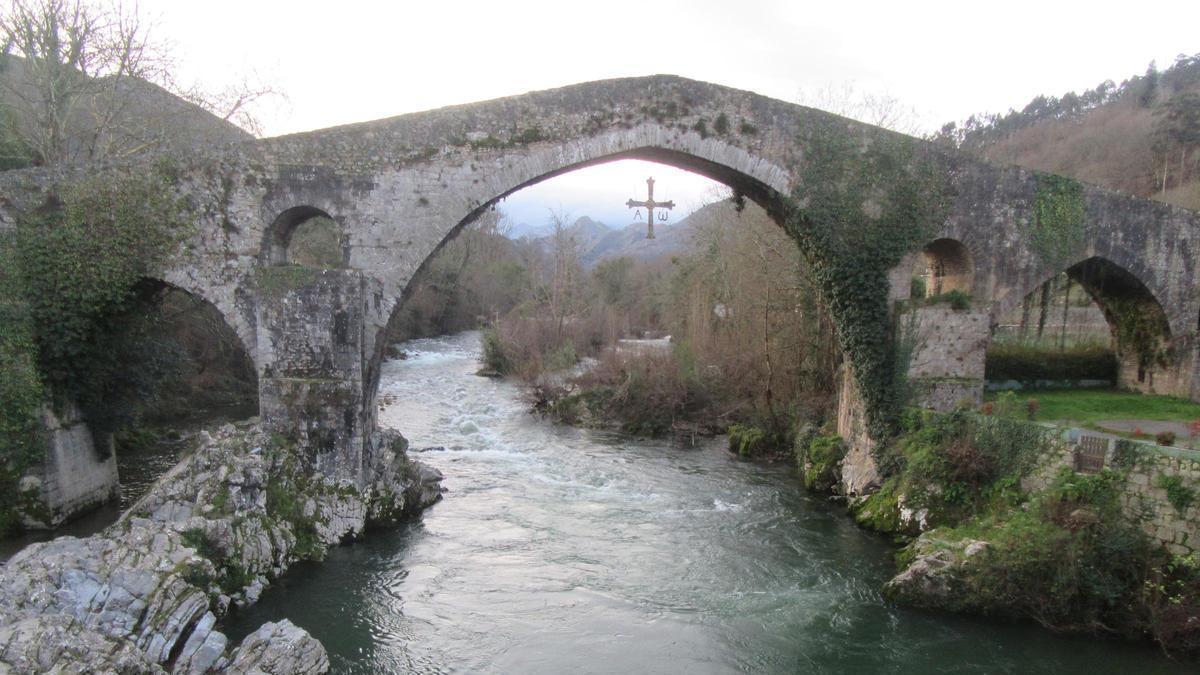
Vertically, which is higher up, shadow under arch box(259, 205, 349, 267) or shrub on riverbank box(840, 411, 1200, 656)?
shadow under arch box(259, 205, 349, 267)

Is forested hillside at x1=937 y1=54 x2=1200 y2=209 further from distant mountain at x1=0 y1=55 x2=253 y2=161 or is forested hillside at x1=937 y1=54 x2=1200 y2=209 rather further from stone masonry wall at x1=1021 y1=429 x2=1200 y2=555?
distant mountain at x1=0 y1=55 x2=253 y2=161

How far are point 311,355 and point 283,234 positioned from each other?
213cm

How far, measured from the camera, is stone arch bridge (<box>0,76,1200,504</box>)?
9312mm

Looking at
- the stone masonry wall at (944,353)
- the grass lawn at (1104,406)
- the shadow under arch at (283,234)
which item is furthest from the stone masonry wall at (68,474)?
the grass lawn at (1104,406)

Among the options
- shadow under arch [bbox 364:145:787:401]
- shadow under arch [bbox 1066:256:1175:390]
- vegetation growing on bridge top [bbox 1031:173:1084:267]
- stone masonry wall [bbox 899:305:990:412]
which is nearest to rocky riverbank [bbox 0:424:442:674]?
shadow under arch [bbox 364:145:787:401]

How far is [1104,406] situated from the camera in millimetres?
11359

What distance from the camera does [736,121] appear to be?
1069 cm

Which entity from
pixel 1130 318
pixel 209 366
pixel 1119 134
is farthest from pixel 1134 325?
pixel 1119 134

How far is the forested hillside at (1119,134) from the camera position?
24547 millimetres

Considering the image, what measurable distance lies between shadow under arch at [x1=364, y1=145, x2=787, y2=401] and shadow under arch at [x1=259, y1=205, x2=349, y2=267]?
109cm

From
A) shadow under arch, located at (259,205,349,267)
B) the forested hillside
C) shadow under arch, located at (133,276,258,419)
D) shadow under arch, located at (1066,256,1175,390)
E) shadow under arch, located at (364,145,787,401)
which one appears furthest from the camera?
Result: the forested hillside

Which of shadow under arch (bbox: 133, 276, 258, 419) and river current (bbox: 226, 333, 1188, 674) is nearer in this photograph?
river current (bbox: 226, 333, 1188, 674)

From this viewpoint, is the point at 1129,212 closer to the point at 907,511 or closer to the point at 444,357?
the point at 907,511

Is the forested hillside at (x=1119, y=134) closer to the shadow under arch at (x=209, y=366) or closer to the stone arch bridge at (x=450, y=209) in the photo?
the stone arch bridge at (x=450, y=209)
